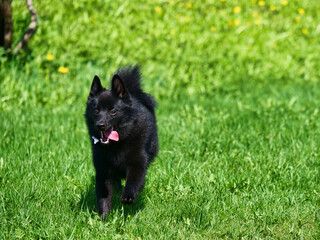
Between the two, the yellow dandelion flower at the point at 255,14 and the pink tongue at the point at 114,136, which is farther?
the yellow dandelion flower at the point at 255,14

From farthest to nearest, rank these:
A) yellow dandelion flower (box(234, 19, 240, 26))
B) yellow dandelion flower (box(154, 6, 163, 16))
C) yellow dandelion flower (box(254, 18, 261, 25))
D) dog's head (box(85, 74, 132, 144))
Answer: yellow dandelion flower (box(254, 18, 261, 25)), yellow dandelion flower (box(234, 19, 240, 26)), yellow dandelion flower (box(154, 6, 163, 16)), dog's head (box(85, 74, 132, 144))

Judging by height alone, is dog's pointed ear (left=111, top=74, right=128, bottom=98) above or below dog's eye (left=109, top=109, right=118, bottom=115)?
above

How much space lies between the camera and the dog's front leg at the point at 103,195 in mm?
3377

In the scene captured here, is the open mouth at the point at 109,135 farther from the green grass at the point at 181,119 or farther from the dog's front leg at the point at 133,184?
the green grass at the point at 181,119

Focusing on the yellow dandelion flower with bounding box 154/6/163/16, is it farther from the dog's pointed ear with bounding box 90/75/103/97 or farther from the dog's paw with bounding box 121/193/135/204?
the dog's paw with bounding box 121/193/135/204

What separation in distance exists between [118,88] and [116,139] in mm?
378

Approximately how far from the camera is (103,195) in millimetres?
3396

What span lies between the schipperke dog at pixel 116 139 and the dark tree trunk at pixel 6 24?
3.46 meters

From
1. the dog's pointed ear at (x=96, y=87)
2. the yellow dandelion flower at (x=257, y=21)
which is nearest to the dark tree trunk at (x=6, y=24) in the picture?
the dog's pointed ear at (x=96, y=87)

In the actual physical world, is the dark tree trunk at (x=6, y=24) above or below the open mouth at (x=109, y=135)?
above

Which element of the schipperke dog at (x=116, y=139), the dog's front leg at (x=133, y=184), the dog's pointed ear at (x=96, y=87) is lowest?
the dog's front leg at (x=133, y=184)

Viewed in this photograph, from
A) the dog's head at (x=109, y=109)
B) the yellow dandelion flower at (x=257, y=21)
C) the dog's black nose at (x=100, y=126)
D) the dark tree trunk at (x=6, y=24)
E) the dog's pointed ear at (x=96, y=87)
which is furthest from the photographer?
the yellow dandelion flower at (x=257, y=21)

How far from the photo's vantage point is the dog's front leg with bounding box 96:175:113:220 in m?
3.38

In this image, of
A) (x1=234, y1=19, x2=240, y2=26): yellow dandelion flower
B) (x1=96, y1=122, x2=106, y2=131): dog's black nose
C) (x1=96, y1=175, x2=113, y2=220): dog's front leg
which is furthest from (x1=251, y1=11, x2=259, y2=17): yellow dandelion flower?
(x1=96, y1=122, x2=106, y2=131): dog's black nose
